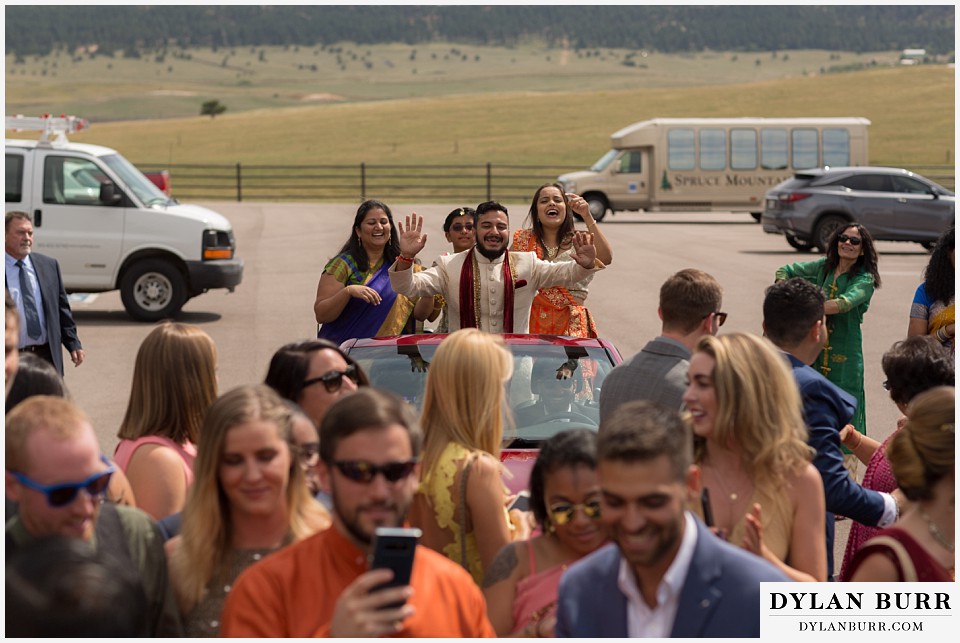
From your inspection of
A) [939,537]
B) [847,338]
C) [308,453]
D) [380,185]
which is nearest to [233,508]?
[308,453]

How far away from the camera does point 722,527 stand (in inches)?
148

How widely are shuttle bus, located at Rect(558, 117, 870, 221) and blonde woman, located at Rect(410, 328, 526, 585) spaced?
31.7 metres

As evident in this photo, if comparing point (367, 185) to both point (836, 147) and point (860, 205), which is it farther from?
point (860, 205)

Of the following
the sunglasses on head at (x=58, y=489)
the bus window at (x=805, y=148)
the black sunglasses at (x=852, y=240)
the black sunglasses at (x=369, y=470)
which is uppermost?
the bus window at (x=805, y=148)

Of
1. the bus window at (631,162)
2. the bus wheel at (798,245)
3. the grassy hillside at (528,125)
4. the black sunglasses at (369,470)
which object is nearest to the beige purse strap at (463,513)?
the black sunglasses at (369,470)

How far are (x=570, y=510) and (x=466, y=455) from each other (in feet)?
1.80

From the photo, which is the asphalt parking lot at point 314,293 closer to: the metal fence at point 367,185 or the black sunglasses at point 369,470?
the black sunglasses at point 369,470

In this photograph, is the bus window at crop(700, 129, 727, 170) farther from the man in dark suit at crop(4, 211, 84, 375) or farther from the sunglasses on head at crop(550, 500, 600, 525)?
the sunglasses on head at crop(550, 500, 600, 525)

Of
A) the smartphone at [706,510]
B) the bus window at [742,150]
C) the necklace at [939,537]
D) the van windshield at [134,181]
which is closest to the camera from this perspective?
the necklace at [939,537]

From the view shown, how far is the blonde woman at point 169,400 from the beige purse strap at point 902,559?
216cm

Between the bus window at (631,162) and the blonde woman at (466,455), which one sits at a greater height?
the bus window at (631,162)

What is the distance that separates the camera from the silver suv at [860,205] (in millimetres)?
26656

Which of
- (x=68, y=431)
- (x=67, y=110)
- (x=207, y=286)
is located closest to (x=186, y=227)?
(x=207, y=286)

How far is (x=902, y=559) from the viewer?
3217mm
